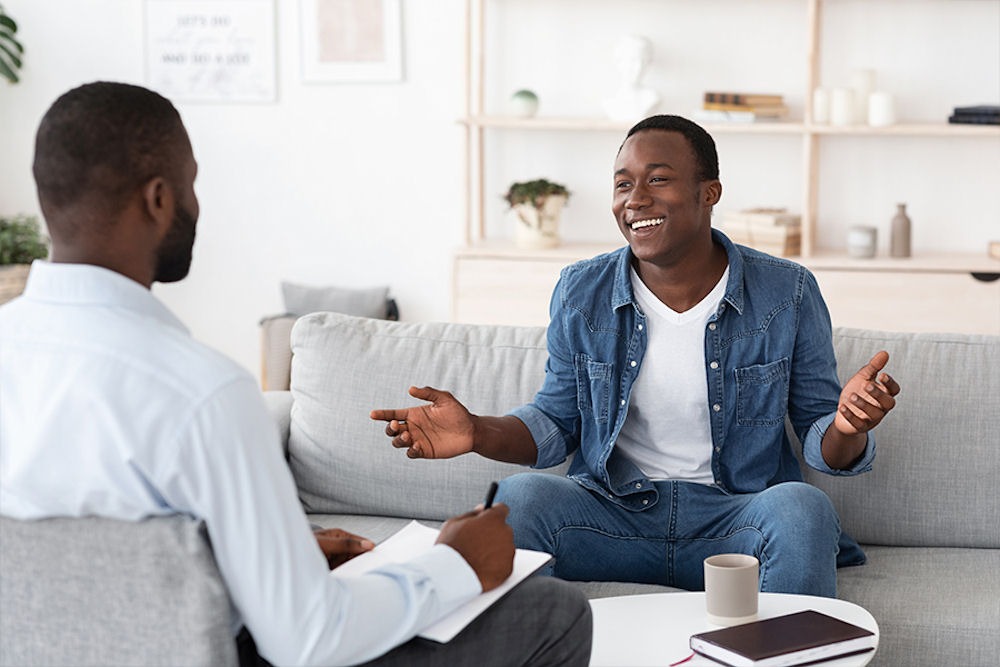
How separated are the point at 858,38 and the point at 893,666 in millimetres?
2741

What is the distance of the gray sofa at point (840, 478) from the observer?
2164 mm

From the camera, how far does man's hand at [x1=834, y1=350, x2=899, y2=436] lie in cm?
195

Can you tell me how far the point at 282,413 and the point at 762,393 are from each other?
3.24ft

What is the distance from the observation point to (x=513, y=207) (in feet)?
14.0

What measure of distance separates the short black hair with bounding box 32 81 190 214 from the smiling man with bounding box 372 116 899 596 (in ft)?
2.83

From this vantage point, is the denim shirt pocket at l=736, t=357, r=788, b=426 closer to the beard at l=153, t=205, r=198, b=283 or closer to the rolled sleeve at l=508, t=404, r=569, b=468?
the rolled sleeve at l=508, t=404, r=569, b=468

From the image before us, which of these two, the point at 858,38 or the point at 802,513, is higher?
the point at 858,38

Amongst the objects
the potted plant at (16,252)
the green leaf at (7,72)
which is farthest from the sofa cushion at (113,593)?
the green leaf at (7,72)

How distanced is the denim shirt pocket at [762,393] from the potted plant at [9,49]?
340 cm

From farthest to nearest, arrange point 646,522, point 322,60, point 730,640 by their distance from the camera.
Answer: point 322,60 → point 646,522 → point 730,640

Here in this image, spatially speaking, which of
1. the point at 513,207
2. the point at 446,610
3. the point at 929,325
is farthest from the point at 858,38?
the point at 446,610

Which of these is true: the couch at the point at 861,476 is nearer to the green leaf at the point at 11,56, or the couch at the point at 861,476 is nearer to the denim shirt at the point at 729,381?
the denim shirt at the point at 729,381

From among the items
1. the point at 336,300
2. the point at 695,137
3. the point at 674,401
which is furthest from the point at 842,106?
the point at 674,401

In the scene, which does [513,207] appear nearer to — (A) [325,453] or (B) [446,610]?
(A) [325,453]
